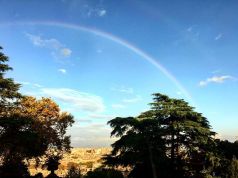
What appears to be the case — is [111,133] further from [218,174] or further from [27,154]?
[218,174]

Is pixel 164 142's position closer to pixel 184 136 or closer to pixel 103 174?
pixel 184 136

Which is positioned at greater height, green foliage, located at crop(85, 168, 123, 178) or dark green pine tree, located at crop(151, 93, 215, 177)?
dark green pine tree, located at crop(151, 93, 215, 177)

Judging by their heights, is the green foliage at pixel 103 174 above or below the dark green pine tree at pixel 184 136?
below

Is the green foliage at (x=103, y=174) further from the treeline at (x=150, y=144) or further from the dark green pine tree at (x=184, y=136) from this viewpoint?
the dark green pine tree at (x=184, y=136)

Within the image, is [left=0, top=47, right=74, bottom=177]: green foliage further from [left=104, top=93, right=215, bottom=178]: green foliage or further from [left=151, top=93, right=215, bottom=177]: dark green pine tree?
[left=151, top=93, right=215, bottom=177]: dark green pine tree

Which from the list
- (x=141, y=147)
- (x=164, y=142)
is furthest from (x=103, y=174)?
(x=164, y=142)

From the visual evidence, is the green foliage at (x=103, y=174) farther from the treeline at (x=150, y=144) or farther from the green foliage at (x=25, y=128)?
the green foliage at (x=25, y=128)

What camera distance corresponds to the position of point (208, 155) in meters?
34.0

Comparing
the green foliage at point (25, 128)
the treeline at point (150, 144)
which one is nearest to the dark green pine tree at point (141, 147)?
the treeline at point (150, 144)

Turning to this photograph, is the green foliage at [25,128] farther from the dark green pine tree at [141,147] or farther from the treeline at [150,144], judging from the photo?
the dark green pine tree at [141,147]

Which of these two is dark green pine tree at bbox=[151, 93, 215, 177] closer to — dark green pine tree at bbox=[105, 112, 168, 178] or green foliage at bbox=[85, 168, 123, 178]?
dark green pine tree at bbox=[105, 112, 168, 178]

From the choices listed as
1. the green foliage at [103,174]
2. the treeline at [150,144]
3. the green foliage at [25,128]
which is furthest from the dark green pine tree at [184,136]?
the green foliage at [25,128]

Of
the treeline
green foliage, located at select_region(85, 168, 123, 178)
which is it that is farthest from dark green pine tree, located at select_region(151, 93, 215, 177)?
green foliage, located at select_region(85, 168, 123, 178)

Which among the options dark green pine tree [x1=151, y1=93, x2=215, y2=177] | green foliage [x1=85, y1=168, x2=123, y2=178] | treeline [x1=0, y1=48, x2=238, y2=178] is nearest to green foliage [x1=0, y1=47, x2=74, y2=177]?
treeline [x1=0, y1=48, x2=238, y2=178]
